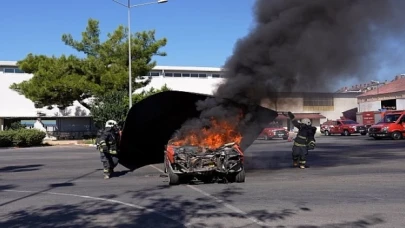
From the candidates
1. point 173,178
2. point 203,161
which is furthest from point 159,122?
point 203,161

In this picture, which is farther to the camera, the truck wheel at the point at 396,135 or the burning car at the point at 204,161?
the truck wheel at the point at 396,135

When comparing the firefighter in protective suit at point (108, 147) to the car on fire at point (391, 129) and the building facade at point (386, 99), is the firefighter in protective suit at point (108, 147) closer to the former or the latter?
the car on fire at point (391, 129)

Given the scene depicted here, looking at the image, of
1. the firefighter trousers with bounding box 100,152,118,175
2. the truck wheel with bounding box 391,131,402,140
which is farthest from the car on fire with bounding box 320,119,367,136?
the firefighter trousers with bounding box 100,152,118,175

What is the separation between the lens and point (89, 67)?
37.9 meters

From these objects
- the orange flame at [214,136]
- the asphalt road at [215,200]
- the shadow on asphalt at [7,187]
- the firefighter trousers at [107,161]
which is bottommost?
the shadow on asphalt at [7,187]

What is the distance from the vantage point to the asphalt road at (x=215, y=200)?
6.66 meters

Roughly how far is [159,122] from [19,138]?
23582 millimetres

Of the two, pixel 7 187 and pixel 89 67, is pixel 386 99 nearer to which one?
pixel 89 67

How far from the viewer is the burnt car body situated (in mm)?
12031

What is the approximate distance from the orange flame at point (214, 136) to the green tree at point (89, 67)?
1046 inches

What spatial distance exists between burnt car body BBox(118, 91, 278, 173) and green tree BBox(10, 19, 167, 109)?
23.8 m

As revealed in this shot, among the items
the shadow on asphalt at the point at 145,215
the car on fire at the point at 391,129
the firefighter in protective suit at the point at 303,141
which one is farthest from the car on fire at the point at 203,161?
the car on fire at the point at 391,129

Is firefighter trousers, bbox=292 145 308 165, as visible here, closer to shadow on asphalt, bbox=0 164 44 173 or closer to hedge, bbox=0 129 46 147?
shadow on asphalt, bbox=0 164 44 173

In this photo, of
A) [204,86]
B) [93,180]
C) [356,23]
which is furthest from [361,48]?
[204,86]
